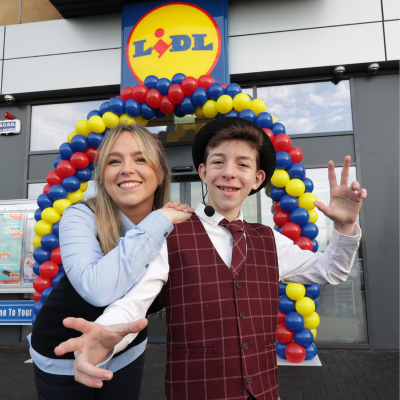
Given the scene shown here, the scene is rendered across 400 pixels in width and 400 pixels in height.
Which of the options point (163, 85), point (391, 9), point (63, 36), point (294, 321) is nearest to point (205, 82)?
point (163, 85)

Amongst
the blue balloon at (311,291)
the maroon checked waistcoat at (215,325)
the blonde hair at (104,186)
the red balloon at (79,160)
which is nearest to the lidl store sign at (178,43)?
the red balloon at (79,160)

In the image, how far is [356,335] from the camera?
4.80 metres

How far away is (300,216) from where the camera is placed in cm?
370

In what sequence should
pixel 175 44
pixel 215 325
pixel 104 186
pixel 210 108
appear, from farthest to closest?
pixel 175 44 → pixel 210 108 → pixel 104 186 → pixel 215 325

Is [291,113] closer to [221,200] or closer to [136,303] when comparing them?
[221,200]

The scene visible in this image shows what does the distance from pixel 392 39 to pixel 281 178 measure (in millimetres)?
3085

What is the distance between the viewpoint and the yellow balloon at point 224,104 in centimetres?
372

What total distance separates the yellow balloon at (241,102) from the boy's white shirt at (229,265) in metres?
2.41

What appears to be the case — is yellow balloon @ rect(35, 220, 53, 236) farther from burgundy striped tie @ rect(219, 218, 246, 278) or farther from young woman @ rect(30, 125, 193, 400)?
burgundy striped tie @ rect(219, 218, 246, 278)

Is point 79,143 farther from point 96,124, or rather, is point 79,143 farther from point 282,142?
point 282,142

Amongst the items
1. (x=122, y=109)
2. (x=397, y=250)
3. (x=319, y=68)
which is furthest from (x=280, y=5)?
(x=397, y=250)

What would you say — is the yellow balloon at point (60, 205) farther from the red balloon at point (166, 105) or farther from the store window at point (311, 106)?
the store window at point (311, 106)

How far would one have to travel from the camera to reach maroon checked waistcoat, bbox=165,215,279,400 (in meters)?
1.23

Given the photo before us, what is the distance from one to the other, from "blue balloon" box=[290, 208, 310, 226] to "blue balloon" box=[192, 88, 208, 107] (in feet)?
5.31
